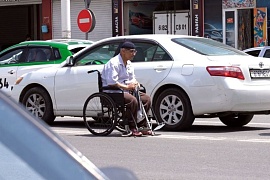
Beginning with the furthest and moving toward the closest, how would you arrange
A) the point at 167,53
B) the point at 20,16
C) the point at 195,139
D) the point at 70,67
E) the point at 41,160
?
the point at 20,16 < the point at 70,67 < the point at 167,53 < the point at 195,139 < the point at 41,160

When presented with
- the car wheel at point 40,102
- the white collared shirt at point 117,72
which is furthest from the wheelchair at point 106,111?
the car wheel at point 40,102

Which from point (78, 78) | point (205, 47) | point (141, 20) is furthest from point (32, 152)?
point (141, 20)

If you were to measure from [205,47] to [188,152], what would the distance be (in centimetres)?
306

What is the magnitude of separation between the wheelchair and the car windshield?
123cm

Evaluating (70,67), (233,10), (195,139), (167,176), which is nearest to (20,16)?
(233,10)

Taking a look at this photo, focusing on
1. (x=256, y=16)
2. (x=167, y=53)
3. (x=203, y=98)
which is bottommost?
(x=203, y=98)

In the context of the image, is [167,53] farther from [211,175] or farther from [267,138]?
[211,175]

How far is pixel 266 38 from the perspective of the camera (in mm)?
27484

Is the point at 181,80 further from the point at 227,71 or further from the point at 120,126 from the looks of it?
the point at 120,126

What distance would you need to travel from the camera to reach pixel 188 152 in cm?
942

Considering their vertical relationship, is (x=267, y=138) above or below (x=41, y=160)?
below

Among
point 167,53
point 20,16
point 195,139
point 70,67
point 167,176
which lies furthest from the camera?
point 20,16

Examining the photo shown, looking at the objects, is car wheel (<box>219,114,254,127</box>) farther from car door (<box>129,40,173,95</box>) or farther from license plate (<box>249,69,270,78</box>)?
car door (<box>129,40,173,95</box>)

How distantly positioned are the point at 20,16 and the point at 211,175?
3184cm
